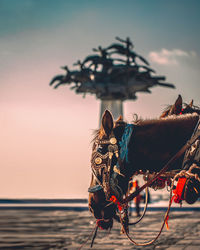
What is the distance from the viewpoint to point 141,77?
20.5 metres

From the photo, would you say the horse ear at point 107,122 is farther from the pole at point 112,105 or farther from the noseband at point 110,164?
the pole at point 112,105

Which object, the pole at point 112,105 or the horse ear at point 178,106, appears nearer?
the horse ear at point 178,106

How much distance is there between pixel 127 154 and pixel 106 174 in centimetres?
28

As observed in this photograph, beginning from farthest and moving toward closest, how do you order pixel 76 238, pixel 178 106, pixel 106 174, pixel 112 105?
1. pixel 112 105
2. pixel 76 238
3. pixel 178 106
4. pixel 106 174

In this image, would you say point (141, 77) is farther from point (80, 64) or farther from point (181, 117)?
point (181, 117)

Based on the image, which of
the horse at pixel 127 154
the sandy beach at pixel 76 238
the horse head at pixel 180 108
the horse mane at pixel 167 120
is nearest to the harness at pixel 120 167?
the horse at pixel 127 154

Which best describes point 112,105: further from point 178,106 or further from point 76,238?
point 178,106

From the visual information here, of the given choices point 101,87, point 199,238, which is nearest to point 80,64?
point 101,87

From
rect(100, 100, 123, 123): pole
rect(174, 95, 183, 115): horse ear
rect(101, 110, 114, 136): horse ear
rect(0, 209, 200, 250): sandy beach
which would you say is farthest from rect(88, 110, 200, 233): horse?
rect(100, 100, 123, 123): pole

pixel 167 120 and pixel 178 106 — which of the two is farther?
pixel 178 106

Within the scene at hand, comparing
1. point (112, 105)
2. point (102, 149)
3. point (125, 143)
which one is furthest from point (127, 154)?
point (112, 105)

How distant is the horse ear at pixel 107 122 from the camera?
303cm

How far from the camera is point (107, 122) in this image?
3072 mm

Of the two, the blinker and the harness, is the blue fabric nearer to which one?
the harness
